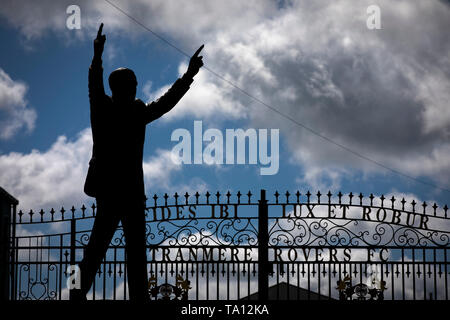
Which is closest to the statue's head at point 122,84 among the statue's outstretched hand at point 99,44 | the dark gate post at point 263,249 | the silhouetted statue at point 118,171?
the silhouetted statue at point 118,171

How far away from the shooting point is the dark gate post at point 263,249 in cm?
935

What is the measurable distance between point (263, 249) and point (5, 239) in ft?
17.3

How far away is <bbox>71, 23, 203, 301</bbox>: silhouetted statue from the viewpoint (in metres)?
4.94

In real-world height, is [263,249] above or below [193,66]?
below

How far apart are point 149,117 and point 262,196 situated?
4810 millimetres

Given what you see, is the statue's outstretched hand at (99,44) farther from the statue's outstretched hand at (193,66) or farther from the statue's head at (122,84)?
the statue's outstretched hand at (193,66)

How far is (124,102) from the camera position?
Answer: 16.8 ft

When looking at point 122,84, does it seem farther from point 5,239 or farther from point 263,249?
point 5,239

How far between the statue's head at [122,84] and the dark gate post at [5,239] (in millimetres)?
6434

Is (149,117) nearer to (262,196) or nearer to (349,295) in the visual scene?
(262,196)

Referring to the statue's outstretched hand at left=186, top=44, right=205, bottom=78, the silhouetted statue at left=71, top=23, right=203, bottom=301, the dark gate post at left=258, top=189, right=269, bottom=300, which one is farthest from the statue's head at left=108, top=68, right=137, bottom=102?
the dark gate post at left=258, top=189, right=269, bottom=300

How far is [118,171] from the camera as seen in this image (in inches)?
197

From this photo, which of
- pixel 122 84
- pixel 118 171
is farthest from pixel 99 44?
pixel 118 171
